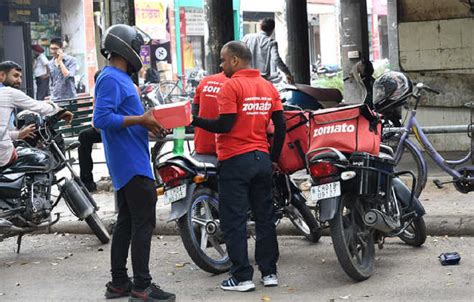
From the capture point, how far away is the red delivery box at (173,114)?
5.95 m

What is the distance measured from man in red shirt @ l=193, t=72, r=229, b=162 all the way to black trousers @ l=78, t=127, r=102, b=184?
11.9 feet

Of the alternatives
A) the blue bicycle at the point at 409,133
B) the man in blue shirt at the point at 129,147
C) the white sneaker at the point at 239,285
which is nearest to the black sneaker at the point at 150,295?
the man in blue shirt at the point at 129,147

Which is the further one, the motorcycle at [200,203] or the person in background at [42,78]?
the person in background at [42,78]

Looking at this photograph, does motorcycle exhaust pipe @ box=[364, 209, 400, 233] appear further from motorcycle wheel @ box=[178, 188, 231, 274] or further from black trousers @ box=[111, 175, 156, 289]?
black trousers @ box=[111, 175, 156, 289]

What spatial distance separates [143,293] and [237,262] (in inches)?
28.1

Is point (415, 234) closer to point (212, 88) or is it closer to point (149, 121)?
point (212, 88)

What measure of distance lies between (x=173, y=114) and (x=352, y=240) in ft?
5.42

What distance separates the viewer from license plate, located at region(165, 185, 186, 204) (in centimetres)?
681

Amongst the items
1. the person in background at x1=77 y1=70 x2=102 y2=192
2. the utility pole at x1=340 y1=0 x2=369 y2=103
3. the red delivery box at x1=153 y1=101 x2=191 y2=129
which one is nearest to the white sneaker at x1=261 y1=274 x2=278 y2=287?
the red delivery box at x1=153 y1=101 x2=191 y2=129

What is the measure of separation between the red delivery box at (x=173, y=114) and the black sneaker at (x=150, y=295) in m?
1.11

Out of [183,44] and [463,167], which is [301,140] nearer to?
[463,167]

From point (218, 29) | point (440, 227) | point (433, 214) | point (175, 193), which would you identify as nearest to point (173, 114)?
point (175, 193)

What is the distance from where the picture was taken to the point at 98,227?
853 cm

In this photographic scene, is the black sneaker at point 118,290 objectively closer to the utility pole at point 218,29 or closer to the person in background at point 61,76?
the utility pole at point 218,29
